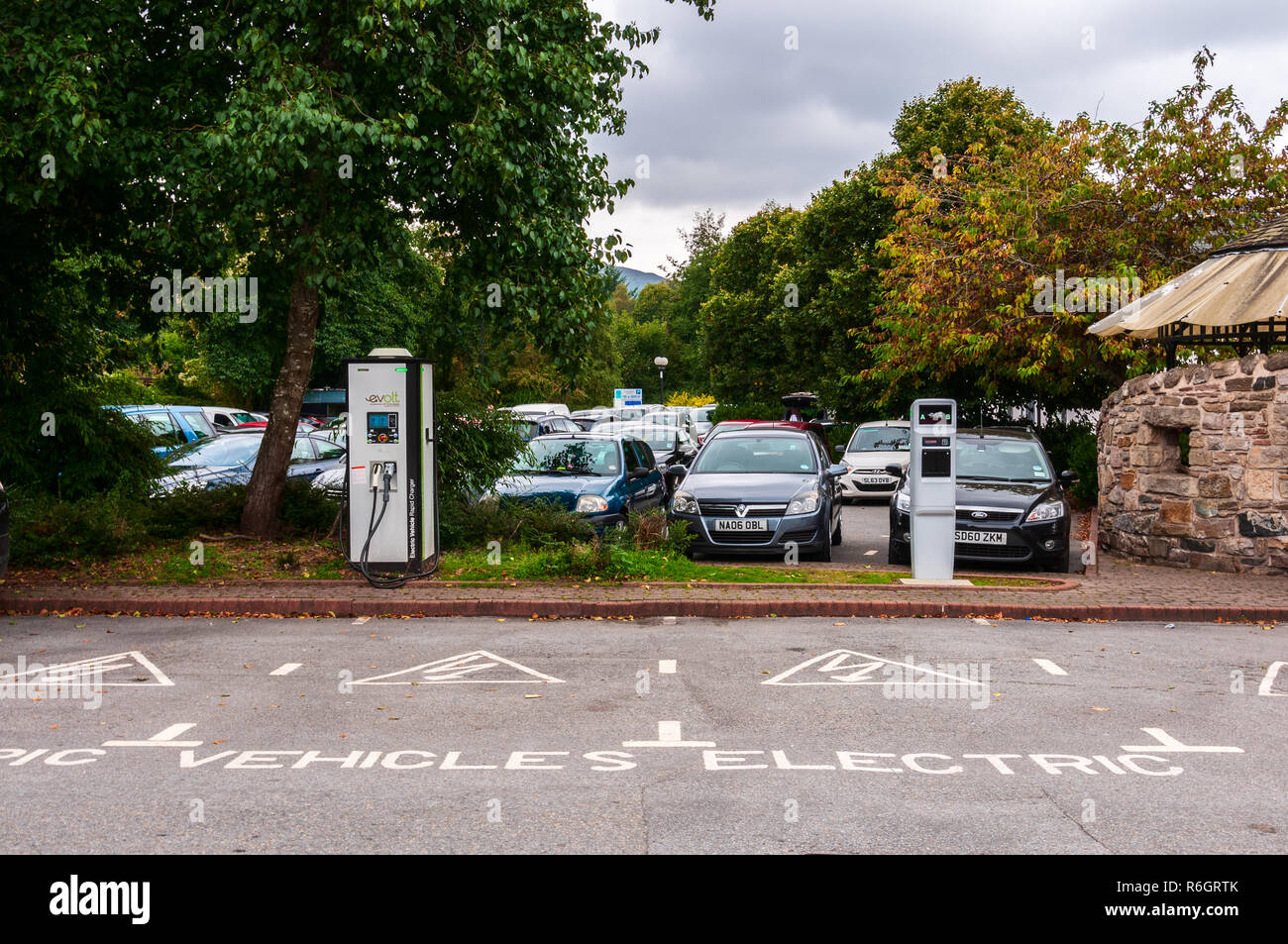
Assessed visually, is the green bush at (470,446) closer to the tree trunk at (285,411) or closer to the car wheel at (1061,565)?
the tree trunk at (285,411)

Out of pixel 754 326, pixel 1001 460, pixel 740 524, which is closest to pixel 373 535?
pixel 740 524

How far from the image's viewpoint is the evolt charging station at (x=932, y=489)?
1241 cm

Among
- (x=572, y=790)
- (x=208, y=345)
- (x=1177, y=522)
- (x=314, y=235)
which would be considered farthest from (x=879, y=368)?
(x=208, y=345)

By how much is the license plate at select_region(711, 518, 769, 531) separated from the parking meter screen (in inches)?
98.0

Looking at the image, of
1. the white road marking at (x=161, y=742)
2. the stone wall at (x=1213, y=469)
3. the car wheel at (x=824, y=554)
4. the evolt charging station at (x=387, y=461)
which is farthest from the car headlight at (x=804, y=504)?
the white road marking at (x=161, y=742)

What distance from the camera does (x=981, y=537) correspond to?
44.7 feet

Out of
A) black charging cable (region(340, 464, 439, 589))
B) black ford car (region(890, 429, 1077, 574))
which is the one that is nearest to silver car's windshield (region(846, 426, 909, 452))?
black ford car (region(890, 429, 1077, 574))

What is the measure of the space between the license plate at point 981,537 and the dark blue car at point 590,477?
13.9 ft

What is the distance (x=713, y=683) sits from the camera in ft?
26.7

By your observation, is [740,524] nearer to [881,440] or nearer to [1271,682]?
[1271,682]

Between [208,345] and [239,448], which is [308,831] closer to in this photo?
[239,448]

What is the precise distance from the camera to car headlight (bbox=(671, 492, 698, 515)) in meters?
14.3

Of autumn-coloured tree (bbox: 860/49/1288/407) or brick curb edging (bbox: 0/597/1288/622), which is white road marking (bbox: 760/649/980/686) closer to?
brick curb edging (bbox: 0/597/1288/622)

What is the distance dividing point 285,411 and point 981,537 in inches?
321
